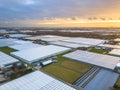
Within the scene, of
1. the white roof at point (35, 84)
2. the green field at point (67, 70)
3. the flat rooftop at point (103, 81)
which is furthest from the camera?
the green field at point (67, 70)

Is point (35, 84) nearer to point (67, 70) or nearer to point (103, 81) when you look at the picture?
point (67, 70)

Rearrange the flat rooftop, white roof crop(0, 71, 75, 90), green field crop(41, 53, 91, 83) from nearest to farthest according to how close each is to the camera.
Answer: white roof crop(0, 71, 75, 90) → the flat rooftop → green field crop(41, 53, 91, 83)

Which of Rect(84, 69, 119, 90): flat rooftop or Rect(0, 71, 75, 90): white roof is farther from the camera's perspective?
Rect(84, 69, 119, 90): flat rooftop

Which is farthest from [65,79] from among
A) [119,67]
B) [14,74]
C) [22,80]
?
[119,67]

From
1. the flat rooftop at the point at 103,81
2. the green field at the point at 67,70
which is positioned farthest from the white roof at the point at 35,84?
the flat rooftop at the point at 103,81

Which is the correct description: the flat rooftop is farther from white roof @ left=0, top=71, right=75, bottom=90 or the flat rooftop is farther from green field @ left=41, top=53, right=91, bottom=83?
white roof @ left=0, top=71, right=75, bottom=90

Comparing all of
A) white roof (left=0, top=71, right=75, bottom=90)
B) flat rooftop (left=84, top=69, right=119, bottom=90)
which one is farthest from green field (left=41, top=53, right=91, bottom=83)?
flat rooftop (left=84, top=69, right=119, bottom=90)

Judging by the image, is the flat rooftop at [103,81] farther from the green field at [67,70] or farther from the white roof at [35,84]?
the white roof at [35,84]

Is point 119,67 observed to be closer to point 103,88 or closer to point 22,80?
point 103,88
